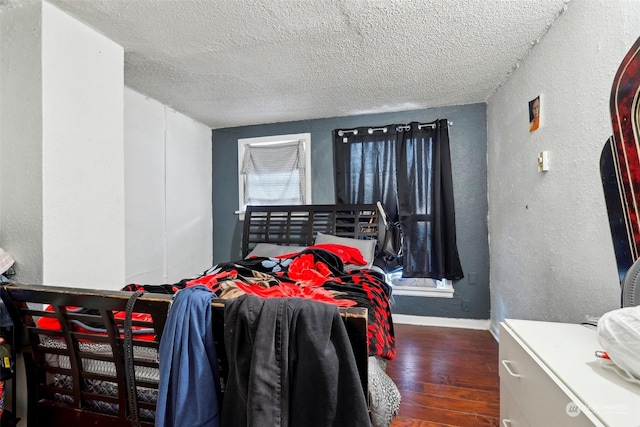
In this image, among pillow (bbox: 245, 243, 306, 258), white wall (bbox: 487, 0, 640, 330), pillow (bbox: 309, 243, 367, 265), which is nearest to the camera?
white wall (bbox: 487, 0, 640, 330)

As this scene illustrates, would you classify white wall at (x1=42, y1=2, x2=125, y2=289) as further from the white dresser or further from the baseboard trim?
the baseboard trim

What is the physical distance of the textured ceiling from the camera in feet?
5.32

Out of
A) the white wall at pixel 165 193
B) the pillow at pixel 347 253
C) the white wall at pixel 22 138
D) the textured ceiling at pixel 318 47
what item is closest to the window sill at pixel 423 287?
the pillow at pixel 347 253

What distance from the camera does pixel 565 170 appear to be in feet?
5.17

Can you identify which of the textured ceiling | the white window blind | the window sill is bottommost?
the window sill

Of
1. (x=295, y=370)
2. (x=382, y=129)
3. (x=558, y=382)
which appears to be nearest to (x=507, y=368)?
(x=558, y=382)

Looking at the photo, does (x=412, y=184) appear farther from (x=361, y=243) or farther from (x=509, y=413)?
(x=509, y=413)

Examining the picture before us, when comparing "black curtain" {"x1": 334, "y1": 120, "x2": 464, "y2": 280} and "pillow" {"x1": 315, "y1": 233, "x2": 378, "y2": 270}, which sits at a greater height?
"black curtain" {"x1": 334, "y1": 120, "x2": 464, "y2": 280}

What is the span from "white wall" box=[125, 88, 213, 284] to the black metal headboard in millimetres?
670

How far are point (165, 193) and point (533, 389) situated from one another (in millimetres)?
3148

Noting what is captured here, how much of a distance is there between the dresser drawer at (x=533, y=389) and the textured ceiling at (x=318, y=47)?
1690 millimetres

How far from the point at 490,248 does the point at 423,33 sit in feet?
7.02

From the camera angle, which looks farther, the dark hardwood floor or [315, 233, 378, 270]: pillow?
[315, 233, 378, 270]: pillow

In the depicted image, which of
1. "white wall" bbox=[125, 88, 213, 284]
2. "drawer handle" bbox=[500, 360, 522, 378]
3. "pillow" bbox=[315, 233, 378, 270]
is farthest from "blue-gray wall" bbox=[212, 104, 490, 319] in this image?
"drawer handle" bbox=[500, 360, 522, 378]
